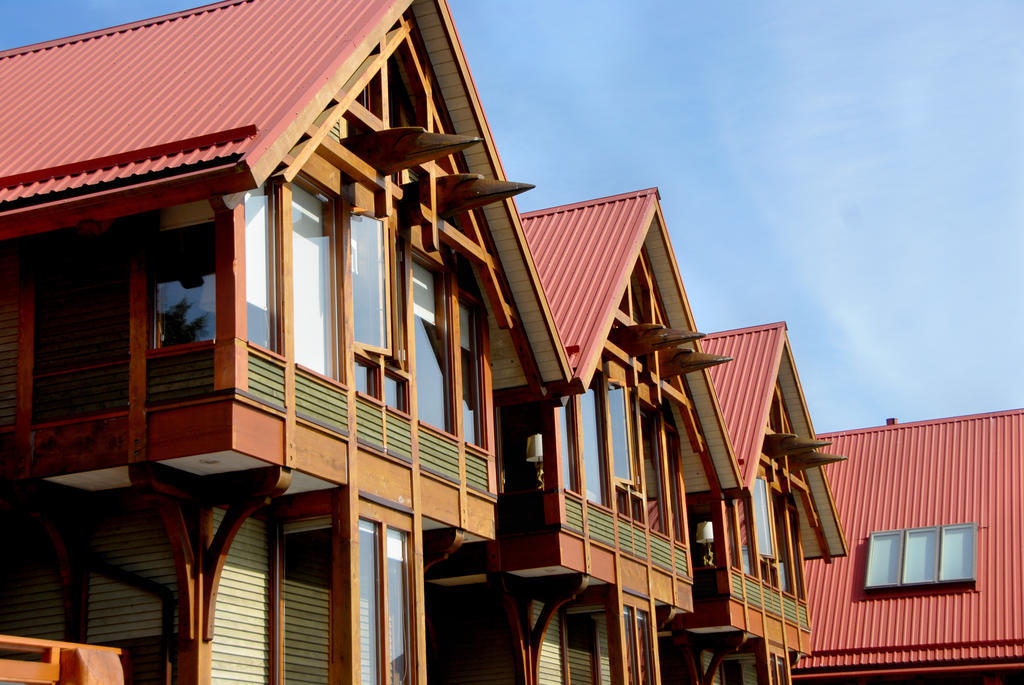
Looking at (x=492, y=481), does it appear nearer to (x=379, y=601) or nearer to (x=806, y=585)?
(x=379, y=601)

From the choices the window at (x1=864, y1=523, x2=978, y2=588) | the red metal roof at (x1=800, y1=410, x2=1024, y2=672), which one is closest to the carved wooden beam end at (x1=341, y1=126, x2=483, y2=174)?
the red metal roof at (x1=800, y1=410, x2=1024, y2=672)

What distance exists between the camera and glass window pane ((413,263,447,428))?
62.3 ft

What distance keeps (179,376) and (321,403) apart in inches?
76.4

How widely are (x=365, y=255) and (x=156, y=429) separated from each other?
4.22 m

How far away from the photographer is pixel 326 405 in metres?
16.0

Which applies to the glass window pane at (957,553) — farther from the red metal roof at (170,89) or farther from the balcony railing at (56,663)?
the balcony railing at (56,663)

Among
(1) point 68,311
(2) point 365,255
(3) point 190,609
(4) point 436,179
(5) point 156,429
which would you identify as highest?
(4) point 436,179

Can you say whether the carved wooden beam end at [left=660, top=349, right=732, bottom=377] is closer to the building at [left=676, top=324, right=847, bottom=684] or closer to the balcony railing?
the building at [left=676, top=324, right=847, bottom=684]

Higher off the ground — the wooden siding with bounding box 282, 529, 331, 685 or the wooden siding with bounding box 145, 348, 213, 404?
the wooden siding with bounding box 145, 348, 213, 404

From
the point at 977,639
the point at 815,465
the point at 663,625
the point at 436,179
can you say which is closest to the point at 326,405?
the point at 436,179

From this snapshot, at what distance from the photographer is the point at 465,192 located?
19344mm

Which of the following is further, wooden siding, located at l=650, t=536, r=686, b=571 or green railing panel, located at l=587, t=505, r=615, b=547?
wooden siding, located at l=650, t=536, r=686, b=571

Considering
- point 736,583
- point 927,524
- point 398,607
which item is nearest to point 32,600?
point 398,607

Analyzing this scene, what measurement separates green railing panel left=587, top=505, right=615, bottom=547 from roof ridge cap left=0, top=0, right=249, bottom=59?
9.23 m
